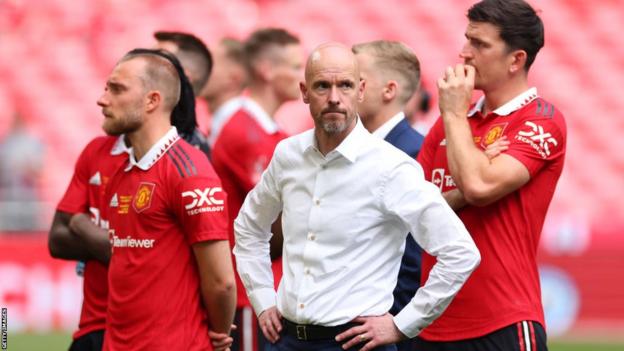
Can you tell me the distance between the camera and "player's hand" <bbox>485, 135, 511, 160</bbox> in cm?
496

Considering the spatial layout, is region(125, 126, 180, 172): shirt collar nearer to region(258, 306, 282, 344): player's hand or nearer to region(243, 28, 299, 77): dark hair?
region(258, 306, 282, 344): player's hand

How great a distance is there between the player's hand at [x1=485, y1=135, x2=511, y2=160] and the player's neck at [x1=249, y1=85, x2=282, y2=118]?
2931 mm

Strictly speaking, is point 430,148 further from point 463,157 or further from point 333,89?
point 333,89

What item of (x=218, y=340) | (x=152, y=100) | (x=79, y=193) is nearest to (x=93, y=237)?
(x=79, y=193)

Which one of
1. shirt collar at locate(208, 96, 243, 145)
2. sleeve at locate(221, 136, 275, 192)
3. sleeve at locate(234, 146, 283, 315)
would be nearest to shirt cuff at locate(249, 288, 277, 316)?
sleeve at locate(234, 146, 283, 315)

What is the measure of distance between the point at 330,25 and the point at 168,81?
1041cm

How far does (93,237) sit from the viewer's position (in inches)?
227

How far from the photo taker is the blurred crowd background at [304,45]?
14828mm

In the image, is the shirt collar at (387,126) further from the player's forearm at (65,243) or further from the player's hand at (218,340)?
the player's forearm at (65,243)

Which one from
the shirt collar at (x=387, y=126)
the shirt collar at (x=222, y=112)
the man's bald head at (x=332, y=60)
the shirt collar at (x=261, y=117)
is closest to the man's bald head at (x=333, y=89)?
the man's bald head at (x=332, y=60)

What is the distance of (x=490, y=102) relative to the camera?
17.0 feet

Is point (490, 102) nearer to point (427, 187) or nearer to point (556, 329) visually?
point (427, 187)

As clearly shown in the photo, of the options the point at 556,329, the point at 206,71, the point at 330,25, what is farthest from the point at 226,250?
the point at 330,25

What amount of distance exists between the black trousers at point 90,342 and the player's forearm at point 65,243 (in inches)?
13.7
